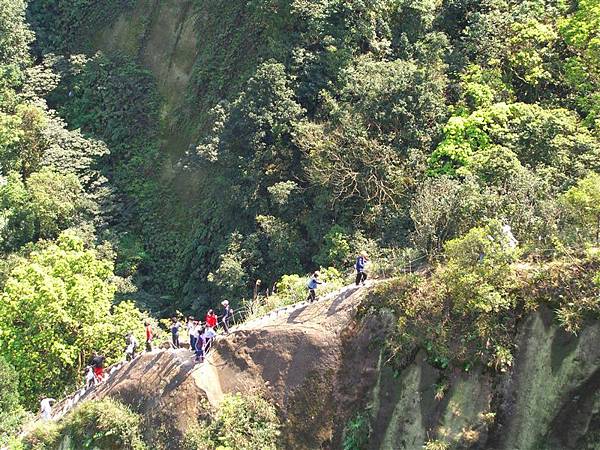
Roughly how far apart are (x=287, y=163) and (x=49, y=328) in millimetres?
12263

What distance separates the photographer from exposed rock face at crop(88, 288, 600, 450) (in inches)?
715

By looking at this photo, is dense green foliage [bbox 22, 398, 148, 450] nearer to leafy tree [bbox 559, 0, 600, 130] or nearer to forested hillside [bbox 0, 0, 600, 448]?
forested hillside [bbox 0, 0, 600, 448]

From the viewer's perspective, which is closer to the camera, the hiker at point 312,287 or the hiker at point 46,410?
the hiker at point 312,287

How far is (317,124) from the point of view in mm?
34812

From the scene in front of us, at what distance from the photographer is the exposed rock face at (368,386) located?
1817 centimetres

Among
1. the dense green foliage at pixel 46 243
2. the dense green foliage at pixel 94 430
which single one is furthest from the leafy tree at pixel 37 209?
the dense green foliage at pixel 94 430

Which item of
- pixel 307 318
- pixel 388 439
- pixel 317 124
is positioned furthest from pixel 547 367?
pixel 317 124

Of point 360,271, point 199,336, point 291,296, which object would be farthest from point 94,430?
point 360,271

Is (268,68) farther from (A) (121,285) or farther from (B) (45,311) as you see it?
(B) (45,311)

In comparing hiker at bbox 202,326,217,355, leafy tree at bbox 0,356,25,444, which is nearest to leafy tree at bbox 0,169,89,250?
leafy tree at bbox 0,356,25,444

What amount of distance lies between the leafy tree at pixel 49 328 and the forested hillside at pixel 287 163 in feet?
0.24

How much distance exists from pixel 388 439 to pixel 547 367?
4.25 m

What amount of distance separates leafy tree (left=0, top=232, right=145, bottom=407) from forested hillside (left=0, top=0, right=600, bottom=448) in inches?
2.9

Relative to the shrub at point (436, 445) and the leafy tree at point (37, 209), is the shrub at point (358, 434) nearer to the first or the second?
the shrub at point (436, 445)
